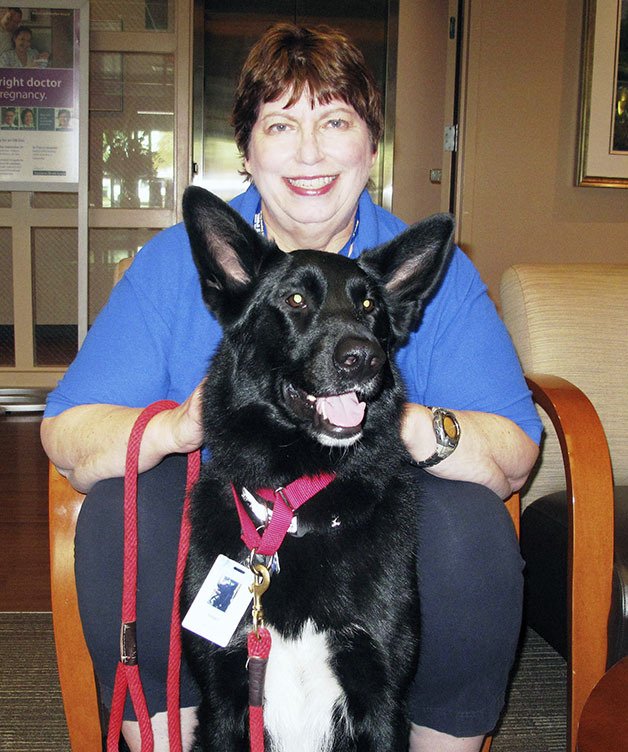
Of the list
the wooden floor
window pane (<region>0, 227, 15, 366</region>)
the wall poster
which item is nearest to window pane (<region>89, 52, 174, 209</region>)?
the wall poster

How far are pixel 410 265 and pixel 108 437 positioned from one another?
57 cm

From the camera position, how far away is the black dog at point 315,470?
106 centimetres

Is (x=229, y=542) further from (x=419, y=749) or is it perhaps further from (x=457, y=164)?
(x=457, y=164)

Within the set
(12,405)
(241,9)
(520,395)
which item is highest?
(241,9)

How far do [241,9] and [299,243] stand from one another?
4.41 meters

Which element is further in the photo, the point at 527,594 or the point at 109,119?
the point at 109,119

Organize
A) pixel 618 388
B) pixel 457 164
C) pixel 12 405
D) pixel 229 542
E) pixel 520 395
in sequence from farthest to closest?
pixel 12 405 → pixel 457 164 → pixel 618 388 → pixel 520 395 → pixel 229 542

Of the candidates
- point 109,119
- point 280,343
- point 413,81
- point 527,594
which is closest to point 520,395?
point 280,343

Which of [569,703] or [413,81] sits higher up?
[413,81]

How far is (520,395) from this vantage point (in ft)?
4.39

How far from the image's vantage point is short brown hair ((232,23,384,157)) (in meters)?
1.40

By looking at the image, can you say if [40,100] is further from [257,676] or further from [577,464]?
[257,676]

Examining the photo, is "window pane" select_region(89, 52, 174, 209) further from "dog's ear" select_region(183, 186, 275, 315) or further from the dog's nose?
the dog's nose

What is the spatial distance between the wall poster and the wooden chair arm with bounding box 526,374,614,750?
4.13 m
